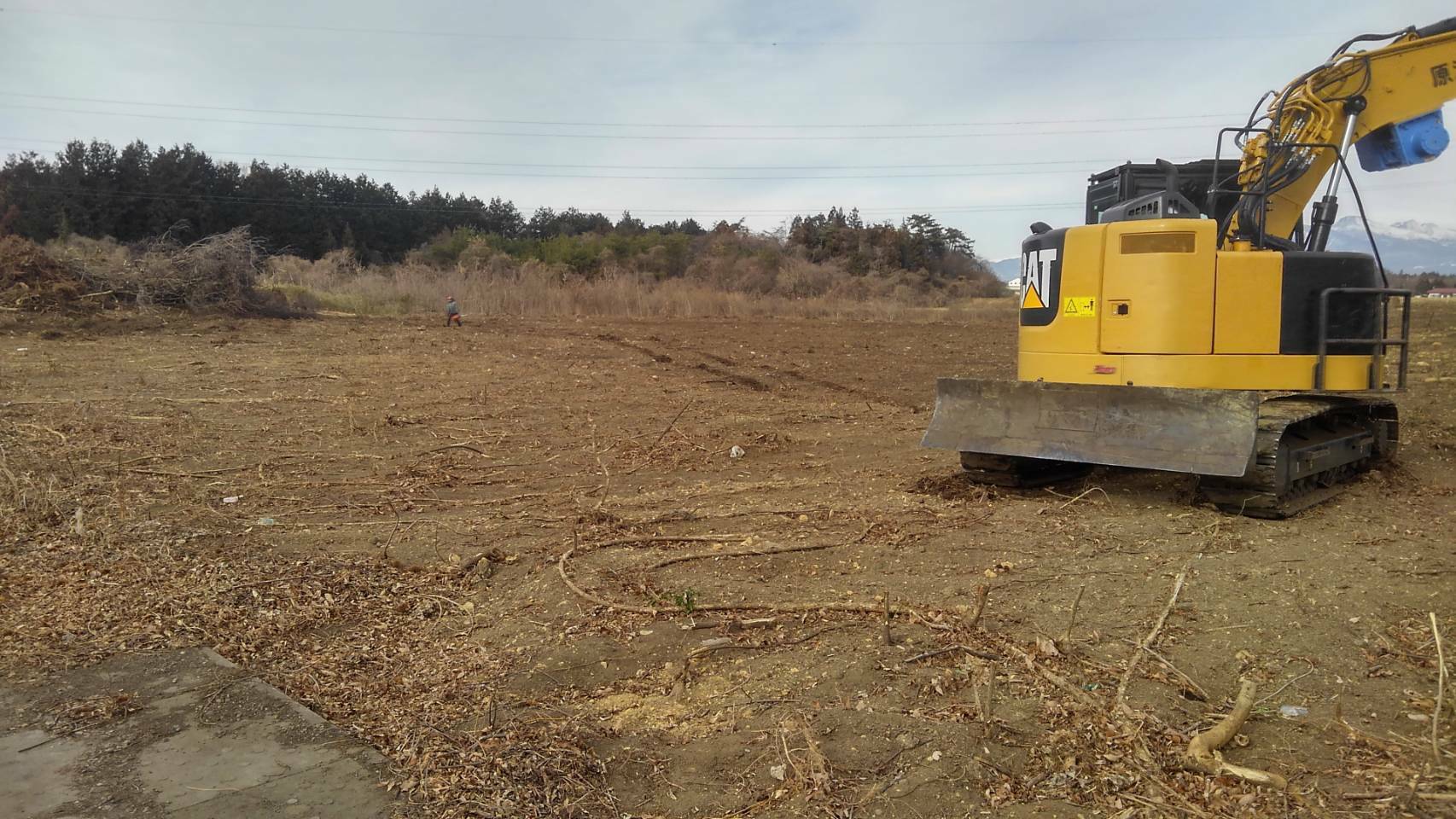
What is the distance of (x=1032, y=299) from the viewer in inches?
295

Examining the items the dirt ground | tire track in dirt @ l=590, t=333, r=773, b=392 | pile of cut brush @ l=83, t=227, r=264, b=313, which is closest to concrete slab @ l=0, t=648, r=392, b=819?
the dirt ground

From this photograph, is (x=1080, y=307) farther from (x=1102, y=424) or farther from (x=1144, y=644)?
(x=1144, y=644)

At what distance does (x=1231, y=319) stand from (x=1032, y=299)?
4.60 ft

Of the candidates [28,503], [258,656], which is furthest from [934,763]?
[28,503]

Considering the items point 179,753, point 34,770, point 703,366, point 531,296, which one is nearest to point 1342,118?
point 179,753

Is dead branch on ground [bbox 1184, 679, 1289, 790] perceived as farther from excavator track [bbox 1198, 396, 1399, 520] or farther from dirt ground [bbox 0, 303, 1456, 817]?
excavator track [bbox 1198, 396, 1399, 520]

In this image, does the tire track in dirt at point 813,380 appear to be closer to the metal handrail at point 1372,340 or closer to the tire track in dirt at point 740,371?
the tire track in dirt at point 740,371

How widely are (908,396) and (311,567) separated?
1041cm

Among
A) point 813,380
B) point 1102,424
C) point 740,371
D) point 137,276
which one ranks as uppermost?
point 137,276

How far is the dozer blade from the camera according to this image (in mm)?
6246

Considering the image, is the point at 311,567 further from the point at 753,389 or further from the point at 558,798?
the point at 753,389

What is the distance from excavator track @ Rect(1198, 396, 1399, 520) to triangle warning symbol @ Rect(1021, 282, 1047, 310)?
67.1 inches

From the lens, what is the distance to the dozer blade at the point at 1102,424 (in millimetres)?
6246

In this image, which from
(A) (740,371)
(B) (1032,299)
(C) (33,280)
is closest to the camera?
(B) (1032,299)
